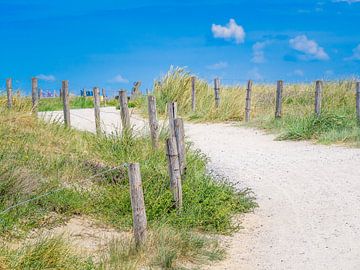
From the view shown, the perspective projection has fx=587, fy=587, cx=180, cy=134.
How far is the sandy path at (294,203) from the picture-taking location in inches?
281

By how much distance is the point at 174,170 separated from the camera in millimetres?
8266

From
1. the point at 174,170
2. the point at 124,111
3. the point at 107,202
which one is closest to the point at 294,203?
the point at 174,170

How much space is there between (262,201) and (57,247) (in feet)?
15.4

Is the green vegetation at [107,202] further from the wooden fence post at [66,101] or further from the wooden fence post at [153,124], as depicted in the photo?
the wooden fence post at [66,101]

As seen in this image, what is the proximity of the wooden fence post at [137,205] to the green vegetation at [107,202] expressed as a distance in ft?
0.41

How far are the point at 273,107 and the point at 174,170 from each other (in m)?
17.6

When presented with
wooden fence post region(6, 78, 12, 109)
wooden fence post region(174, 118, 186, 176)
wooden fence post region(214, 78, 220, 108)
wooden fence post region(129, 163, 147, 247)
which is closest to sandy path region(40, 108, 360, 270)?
wooden fence post region(129, 163, 147, 247)

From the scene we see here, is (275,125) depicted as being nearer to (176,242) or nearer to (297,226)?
(297,226)

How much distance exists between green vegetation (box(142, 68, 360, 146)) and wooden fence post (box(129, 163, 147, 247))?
10.8m

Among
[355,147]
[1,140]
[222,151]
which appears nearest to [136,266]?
[1,140]

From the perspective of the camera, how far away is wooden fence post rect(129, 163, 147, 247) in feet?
21.7

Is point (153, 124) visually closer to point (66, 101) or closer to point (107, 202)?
point (107, 202)

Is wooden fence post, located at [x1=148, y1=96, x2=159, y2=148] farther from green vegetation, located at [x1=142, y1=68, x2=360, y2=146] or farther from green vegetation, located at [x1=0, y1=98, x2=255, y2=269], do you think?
green vegetation, located at [x1=142, y1=68, x2=360, y2=146]

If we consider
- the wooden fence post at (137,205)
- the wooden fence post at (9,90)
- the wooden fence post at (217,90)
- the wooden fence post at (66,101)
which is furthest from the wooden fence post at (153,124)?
the wooden fence post at (217,90)
